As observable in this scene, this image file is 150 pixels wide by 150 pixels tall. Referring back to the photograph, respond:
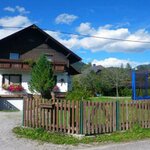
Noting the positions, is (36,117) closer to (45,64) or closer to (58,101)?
(58,101)

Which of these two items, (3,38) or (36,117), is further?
(3,38)

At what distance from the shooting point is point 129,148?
9.52 meters

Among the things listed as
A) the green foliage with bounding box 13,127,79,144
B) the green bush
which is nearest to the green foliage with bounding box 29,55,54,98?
the green bush

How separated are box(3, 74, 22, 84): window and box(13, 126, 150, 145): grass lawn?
15.7 meters

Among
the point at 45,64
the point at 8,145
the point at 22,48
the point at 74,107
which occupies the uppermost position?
the point at 22,48

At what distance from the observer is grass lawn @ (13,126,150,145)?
10703 mm

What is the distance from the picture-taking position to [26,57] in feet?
98.8

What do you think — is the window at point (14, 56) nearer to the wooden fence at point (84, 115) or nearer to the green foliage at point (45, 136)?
the wooden fence at point (84, 115)

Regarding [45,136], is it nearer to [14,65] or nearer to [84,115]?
[84,115]

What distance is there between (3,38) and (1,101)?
6.02 m

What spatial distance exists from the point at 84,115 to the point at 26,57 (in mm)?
19621

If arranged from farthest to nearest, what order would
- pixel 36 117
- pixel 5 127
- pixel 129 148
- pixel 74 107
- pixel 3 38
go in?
pixel 3 38
pixel 5 127
pixel 36 117
pixel 74 107
pixel 129 148

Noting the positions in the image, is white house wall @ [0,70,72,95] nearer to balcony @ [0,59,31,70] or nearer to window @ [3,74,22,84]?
window @ [3,74,22,84]

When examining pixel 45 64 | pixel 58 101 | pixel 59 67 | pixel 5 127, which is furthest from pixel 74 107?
pixel 59 67
